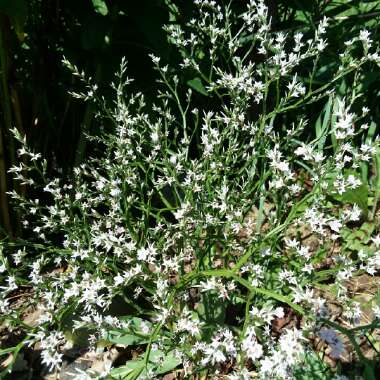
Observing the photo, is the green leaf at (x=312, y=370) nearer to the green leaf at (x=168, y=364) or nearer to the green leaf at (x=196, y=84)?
the green leaf at (x=168, y=364)

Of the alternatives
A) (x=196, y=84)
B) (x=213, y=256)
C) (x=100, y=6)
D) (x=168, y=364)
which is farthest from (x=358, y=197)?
(x=100, y=6)

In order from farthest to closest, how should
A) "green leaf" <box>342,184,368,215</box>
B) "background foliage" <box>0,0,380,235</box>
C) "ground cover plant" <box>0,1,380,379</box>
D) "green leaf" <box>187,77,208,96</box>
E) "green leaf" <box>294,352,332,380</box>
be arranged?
"green leaf" <box>342,184,368,215</box> < "green leaf" <box>187,77,208,96</box> < "background foliage" <box>0,0,380,235</box> < "green leaf" <box>294,352,332,380</box> < "ground cover plant" <box>0,1,380,379</box>

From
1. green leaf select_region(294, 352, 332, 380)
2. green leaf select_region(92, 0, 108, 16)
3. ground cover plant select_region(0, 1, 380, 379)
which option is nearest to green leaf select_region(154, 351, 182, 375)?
ground cover plant select_region(0, 1, 380, 379)

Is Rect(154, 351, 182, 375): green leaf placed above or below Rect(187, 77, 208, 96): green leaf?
below

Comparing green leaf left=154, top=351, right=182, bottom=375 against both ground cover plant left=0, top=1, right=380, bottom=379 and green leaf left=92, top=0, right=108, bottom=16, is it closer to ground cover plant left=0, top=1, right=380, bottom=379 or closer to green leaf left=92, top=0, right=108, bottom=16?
ground cover plant left=0, top=1, right=380, bottom=379

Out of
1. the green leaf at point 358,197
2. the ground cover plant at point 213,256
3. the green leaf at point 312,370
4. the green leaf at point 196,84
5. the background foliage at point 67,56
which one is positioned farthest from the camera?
the green leaf at point 358,197

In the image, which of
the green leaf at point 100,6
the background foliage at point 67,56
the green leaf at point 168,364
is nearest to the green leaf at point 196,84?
the background foliage at point 67,56

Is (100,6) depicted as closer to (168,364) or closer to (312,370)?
(168,364)

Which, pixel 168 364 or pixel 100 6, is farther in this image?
pixel 100 6
